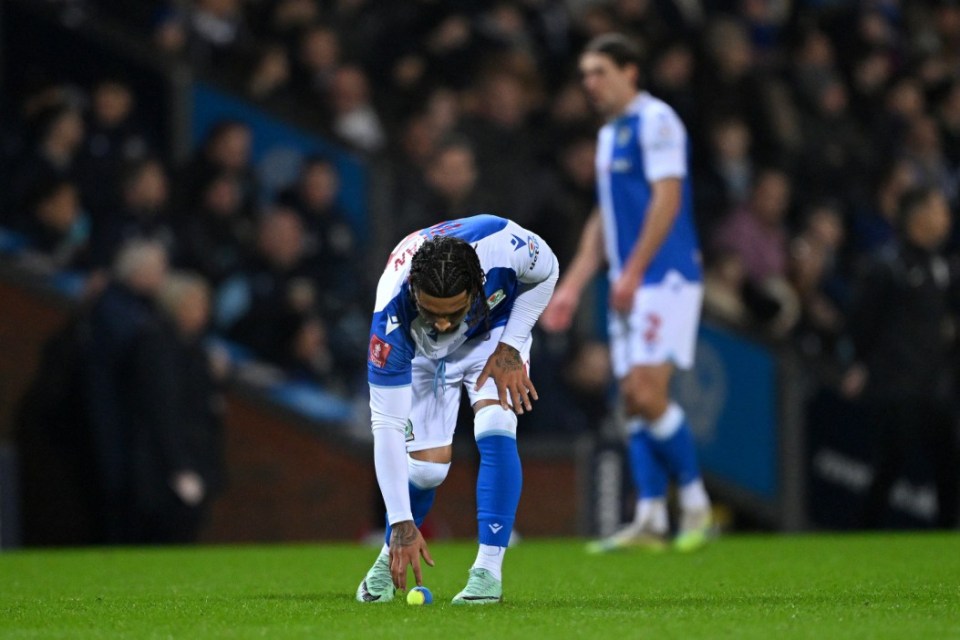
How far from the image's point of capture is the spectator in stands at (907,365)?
1100 cm

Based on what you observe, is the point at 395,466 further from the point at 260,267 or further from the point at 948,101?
the point at 948,101

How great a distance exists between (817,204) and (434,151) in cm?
407

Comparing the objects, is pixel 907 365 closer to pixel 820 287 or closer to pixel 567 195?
pixel 820 287

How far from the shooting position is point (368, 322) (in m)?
11.8

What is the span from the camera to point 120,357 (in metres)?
10.3

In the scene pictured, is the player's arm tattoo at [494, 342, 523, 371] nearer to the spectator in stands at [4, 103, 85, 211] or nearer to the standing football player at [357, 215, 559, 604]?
the standing football player at [357, 215, 559, 604]

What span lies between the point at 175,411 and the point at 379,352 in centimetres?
526

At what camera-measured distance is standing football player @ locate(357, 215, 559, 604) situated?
506 cm

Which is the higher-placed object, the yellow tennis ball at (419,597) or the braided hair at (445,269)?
the braided hair at (445,269)

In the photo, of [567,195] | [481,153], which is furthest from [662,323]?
[481,153]

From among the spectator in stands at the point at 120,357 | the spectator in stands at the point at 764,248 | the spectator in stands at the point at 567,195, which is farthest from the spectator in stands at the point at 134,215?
the spectator in stands at the point at 764,248

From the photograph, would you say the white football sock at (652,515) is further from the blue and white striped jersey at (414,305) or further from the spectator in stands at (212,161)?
the spectator in stands at (212,161)

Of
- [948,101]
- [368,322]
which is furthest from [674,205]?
[948,101]

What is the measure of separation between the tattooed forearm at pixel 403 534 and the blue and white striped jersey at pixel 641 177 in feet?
11.5
